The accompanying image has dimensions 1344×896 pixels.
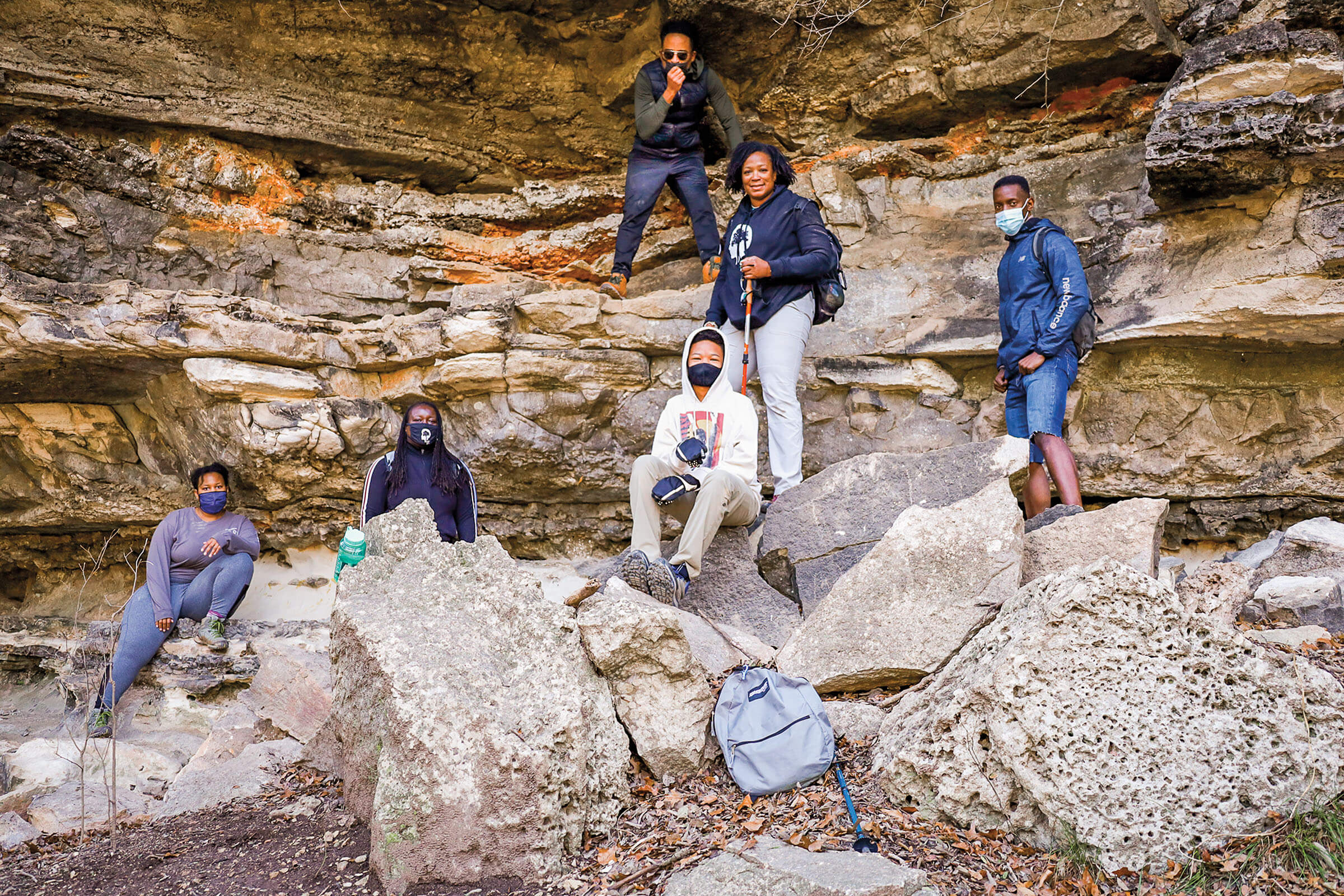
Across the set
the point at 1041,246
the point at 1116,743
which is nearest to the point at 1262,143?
the point at 1041,246

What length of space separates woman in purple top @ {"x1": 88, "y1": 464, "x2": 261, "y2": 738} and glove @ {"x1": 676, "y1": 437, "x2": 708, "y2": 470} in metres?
3.37

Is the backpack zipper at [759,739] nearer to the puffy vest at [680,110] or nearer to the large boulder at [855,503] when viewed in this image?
the large boulder at [855,503]

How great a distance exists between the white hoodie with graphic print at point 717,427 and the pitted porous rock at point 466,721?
186cm

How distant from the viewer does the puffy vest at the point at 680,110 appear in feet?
22.5

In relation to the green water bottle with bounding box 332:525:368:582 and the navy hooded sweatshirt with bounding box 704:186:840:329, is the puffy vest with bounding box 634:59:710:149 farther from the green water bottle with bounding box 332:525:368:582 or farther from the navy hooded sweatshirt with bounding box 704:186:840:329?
the green water bottle with bounding box 332:525:368:582

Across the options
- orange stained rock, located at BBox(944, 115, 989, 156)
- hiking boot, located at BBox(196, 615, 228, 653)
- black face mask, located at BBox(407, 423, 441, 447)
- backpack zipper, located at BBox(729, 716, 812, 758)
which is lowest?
backpack zipper, located at BBox(729, 716, 812, 758)

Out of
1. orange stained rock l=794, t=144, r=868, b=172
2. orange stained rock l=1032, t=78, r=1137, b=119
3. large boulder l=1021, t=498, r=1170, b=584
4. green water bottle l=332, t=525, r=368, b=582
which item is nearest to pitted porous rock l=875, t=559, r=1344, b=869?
large boulder l=1021, t=498, r=1170, b=584

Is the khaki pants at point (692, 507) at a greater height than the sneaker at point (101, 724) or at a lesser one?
greater

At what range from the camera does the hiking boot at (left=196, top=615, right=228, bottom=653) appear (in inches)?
240

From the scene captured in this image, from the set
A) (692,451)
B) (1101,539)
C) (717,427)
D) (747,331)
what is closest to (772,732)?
(692,451)

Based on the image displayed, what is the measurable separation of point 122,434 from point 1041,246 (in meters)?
7.14

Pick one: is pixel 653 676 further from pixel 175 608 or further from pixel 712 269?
pixel 175 608

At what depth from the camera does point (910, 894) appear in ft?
8.39

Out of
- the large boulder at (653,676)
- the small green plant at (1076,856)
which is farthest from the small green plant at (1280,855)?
the large boulder at (653,676)
